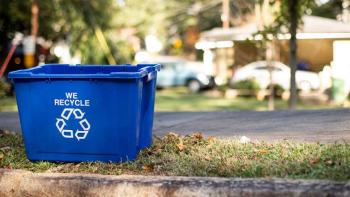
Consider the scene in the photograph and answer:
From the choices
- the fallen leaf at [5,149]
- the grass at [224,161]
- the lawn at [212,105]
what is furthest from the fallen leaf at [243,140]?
the lawn at [212,105]

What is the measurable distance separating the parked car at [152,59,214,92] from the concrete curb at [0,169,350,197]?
2900cm

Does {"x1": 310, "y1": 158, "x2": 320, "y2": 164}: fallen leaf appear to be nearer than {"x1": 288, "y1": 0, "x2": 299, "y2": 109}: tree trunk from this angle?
Yes

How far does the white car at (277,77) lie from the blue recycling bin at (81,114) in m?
22.2

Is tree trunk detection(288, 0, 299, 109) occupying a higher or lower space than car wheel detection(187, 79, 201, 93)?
higher

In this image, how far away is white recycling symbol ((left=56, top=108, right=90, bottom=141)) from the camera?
218 inches

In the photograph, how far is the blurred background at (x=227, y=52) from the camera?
701 inches

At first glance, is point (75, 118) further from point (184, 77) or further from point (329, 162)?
point (184, 77)

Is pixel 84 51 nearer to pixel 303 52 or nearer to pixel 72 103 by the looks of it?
pixel 303 52

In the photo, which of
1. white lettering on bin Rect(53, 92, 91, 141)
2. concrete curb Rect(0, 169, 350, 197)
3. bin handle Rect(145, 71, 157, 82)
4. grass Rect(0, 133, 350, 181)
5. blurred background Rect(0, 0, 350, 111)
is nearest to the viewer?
concrete curb Rect(0, 169, 350, 197)

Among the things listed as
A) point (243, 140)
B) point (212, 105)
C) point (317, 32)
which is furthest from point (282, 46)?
point (243, 140)

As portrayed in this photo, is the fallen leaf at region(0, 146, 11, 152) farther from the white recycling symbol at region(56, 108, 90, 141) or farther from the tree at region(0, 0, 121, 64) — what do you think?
the tree at region(0, 0, 121, 64)

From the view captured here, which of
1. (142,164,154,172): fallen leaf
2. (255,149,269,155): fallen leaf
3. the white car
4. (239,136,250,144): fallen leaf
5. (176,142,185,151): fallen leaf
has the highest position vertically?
(255,149,269,155): fallen leaf

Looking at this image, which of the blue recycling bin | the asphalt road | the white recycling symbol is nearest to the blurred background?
the asphalt road

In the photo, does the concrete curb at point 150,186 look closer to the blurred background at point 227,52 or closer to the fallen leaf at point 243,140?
the fallen leaf at point 243,140
